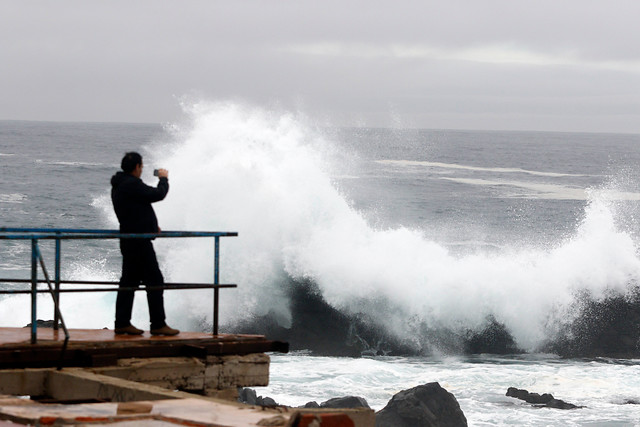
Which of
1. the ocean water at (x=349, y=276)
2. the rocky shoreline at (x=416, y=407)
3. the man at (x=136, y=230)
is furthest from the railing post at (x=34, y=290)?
the ocean water at (x=349, y=276)

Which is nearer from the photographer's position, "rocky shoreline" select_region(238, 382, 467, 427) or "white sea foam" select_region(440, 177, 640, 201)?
"rocky shoreline" select_region(238, 382, 467, 427)

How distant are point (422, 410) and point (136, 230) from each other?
21.8 feet

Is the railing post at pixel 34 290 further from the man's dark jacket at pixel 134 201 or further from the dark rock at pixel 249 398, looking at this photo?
the dark rock at pixel 249 398

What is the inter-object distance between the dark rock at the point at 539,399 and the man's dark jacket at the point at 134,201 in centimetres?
1019

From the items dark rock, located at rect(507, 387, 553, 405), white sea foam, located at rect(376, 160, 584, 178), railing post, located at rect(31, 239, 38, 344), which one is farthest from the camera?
white sea foam, located at rect(376, 160, 584, 178)

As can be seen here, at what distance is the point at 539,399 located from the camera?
1703 centimetres

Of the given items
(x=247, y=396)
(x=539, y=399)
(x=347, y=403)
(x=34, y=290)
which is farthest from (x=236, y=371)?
(x=539, y=399)

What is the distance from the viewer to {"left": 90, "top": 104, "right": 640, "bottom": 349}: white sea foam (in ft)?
79.9

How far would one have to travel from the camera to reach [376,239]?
88.9 ft

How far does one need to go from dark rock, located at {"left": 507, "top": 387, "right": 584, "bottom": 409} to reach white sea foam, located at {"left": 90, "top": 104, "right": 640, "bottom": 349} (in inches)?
237

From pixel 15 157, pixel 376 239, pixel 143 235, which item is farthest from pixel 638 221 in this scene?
pixel 15 157

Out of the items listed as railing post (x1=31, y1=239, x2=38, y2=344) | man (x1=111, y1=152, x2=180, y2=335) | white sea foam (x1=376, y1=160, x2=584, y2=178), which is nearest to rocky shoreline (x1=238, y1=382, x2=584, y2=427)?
man (x1=111, y1=152, x2=180, y2=335)

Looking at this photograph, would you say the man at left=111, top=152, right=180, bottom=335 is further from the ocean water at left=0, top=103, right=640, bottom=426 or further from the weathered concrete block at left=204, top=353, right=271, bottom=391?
the ocean water at left=0, top=103, right=640, bottom=426

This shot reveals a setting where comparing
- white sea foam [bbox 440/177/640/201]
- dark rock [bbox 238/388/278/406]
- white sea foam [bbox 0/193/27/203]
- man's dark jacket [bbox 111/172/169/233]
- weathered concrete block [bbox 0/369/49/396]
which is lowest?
dark rock [bbox 238/388/278/406]
